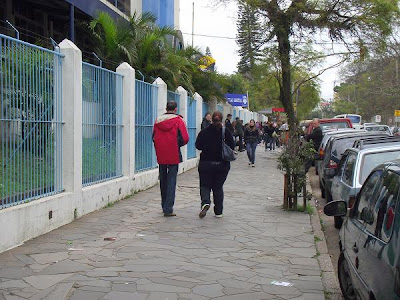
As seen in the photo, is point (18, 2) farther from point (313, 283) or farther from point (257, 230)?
point (313, 283)

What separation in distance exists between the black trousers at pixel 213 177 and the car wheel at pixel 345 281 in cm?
376

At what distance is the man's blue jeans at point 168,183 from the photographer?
899 cm

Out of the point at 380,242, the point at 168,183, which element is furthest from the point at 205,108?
the point at 380,242

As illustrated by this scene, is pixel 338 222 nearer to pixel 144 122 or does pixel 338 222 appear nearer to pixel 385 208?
pixel 385 208

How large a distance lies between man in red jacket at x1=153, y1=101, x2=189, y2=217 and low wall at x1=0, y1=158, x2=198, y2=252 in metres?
1.31

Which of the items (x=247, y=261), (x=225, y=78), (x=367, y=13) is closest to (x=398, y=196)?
(x=247, y=261)

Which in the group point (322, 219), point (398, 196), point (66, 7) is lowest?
point (322, 219)

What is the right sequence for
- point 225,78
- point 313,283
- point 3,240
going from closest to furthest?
point 313,283
point 3,240
point 225,78

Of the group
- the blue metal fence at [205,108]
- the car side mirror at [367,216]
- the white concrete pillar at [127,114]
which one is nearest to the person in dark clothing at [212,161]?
the white concrete pillar at [127,114]

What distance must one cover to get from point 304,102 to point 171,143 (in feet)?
165

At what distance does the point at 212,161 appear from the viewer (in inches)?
352

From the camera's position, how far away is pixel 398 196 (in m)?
3.58

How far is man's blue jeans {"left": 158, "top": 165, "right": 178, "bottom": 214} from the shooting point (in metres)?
8.99

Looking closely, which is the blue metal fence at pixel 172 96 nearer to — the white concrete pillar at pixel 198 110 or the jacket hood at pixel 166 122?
the white concrete pillar at pixel 198 110
